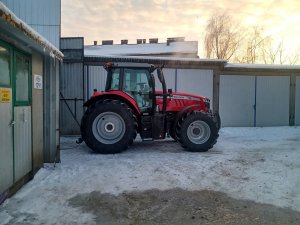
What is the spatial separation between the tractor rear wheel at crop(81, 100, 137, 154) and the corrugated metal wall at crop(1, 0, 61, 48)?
3683 mm

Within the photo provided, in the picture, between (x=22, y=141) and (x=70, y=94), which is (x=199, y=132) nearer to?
(x=22, y=141)

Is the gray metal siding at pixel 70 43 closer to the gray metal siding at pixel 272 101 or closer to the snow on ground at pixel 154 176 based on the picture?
the snow on ground at pixel 154 176

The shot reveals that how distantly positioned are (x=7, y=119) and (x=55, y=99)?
231 centimetres

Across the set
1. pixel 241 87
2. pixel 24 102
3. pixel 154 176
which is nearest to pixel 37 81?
pixel 24 102

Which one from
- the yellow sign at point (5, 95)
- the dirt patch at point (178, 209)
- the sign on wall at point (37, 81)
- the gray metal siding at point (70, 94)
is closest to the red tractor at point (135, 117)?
the sign on wall at point (37, 81)

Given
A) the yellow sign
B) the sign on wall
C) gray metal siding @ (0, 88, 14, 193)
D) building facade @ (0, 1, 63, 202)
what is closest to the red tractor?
building facade @ (0, 1, 63, 202)

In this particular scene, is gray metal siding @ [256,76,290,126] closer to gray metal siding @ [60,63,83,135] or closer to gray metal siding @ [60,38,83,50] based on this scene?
gray metal siding @ [60,63,83,135]

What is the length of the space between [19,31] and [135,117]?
458 centimetres

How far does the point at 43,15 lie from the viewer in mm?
10250

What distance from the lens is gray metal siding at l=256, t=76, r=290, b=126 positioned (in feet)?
46.5

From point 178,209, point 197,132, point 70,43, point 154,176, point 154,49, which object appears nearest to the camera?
point 178,209

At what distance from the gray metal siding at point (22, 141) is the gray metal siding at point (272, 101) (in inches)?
445

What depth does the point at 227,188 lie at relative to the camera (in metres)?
5.12

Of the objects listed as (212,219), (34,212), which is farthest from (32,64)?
(212,219)
